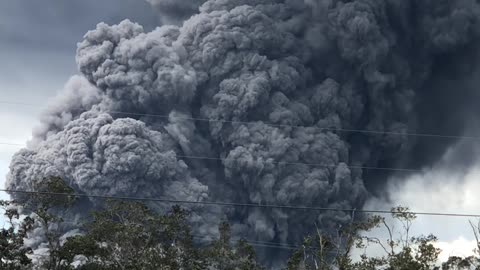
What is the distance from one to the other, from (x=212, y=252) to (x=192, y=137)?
2851cm

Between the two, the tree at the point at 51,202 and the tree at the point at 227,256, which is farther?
the tree at the point at 227,256

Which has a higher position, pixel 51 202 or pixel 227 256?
pixel 227 256

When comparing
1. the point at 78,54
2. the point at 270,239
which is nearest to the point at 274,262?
the point at 270,239

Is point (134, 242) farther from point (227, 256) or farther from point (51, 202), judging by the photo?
point (227, 256)

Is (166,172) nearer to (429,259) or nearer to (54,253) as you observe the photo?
(54,253)

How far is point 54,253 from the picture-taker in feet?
130

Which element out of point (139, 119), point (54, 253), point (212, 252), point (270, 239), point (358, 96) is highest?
point (358, 96)

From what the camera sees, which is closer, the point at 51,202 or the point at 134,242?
the point at 134,242

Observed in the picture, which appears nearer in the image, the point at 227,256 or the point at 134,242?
the point at 134,242

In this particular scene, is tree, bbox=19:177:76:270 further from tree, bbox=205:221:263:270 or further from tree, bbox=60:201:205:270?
tree, bbox=205:221:263:270

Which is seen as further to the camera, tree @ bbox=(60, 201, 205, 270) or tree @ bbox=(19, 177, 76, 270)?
tree @ bbox=(19, 177, 76, 270)

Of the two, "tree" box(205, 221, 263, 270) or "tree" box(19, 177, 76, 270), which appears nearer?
"tree" box(19, 177, 76, 270)

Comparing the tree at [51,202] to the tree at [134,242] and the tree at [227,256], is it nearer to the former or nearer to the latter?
the tree at [134,242]

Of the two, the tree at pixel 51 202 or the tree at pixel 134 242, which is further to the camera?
the tree at pixel 51 202
